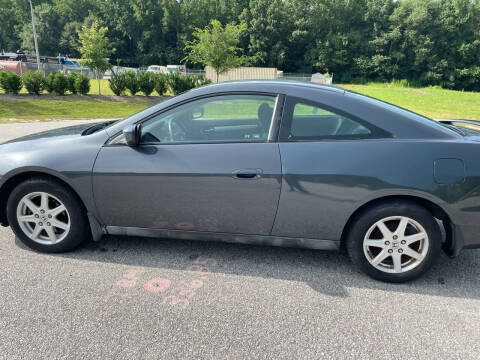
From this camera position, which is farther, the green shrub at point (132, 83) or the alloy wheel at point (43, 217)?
the green shrub at point (132, 83)

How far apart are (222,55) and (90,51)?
29.1 feet

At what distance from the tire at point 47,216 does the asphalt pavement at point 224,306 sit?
0.14 metres

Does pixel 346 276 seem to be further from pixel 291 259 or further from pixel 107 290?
pixel 107 290

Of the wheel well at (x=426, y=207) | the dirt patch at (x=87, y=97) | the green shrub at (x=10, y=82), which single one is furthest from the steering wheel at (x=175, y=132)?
the green shrub at (x=10, y=82)

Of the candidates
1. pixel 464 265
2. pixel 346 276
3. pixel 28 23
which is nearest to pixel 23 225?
pixel 346 276

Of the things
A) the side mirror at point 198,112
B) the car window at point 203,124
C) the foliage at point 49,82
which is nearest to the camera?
the car window at point 203,124

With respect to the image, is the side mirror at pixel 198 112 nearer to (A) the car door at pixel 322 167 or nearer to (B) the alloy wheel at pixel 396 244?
(A) the car door at pixel 322 167

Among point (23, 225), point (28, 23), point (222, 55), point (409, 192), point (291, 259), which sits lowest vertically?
point (291, 259)

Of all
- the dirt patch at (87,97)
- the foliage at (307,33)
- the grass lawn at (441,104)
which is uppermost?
the foliage at (307,33)

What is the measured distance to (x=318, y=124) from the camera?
2.85m

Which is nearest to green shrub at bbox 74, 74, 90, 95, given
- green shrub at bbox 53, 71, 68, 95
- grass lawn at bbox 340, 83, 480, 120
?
green shrub at bbox 53, 71, 68, 95

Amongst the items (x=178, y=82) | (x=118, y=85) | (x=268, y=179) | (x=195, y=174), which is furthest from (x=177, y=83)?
(x=268, y=179)

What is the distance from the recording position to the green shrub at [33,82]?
1878 cm

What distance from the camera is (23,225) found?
3.25 meters
